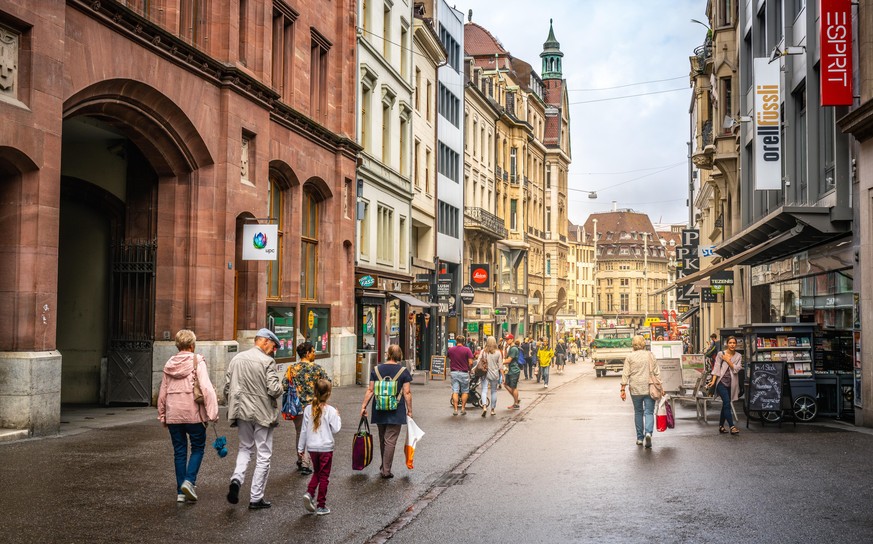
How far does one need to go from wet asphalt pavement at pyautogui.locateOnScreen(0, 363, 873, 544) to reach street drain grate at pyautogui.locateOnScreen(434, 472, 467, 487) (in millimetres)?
24

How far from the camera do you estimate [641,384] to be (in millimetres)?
16047

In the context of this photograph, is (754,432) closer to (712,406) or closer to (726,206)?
(712,406)

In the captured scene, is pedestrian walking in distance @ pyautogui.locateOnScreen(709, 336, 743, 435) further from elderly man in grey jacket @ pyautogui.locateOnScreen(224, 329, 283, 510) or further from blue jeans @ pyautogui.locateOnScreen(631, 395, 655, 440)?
elderly man in grey jacket @ pyautogui.locateOnScreen(224, 329, 283, 510)

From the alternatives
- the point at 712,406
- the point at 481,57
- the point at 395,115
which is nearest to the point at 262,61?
the point at 712,406

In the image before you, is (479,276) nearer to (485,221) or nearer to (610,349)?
(485,221)

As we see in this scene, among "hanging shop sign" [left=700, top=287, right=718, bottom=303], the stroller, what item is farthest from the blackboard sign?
the stroller

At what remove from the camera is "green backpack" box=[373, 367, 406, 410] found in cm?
1232

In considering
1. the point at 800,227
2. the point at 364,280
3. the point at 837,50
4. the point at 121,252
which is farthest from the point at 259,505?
the point at 364,280

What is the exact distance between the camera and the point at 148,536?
8.60 m

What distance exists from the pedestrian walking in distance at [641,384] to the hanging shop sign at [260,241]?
31.8 feet

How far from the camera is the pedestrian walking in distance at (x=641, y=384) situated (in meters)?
16.0

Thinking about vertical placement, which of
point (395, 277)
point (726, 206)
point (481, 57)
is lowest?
point (395, 277)

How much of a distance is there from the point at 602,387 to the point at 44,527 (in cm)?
2928

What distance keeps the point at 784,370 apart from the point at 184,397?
12886mm
